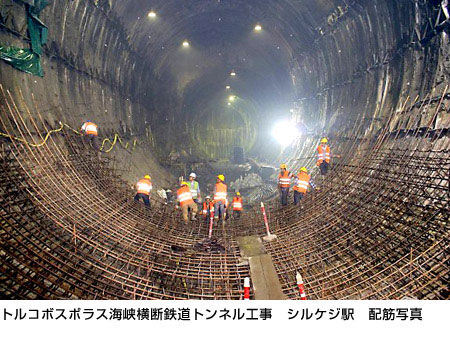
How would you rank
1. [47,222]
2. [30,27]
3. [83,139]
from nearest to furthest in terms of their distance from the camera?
[47,222] → [30,27] → [83,139]

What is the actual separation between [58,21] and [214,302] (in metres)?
8.70

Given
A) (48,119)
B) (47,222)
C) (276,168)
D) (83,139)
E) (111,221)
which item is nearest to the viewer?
(47,222)

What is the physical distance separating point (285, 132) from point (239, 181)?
4942 mm

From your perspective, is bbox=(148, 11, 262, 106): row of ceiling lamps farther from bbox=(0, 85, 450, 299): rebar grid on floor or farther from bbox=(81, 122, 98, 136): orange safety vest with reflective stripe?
bbox=(0, 85, 450, 299): rebar grid on floor

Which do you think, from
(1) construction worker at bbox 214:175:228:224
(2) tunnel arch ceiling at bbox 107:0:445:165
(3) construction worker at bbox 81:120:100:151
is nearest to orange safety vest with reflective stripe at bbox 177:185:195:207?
(1) construction worker at bbox 214:175:228:224

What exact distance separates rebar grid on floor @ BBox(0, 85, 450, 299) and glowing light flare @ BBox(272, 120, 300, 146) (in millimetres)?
8501

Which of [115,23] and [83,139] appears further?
[115,23]

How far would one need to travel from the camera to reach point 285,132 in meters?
17.9

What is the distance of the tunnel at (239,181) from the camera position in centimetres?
465

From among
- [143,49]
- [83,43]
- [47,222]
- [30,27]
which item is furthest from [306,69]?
[47,222]

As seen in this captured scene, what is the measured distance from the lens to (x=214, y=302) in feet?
9.39

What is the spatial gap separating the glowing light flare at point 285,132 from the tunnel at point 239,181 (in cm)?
79

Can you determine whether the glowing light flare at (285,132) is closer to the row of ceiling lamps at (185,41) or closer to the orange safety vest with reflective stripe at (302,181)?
the row of ceiling lamps at (185,41)

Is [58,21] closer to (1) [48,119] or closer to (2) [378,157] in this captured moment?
(1) [48,119]
